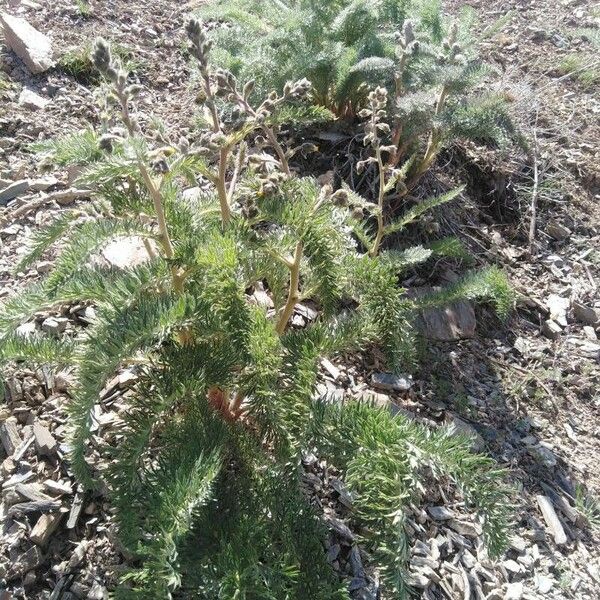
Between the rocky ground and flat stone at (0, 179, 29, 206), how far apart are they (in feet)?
0.05

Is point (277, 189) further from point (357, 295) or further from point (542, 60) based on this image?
point (542, 60)

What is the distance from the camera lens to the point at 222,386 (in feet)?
5.31

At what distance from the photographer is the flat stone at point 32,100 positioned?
334 cm

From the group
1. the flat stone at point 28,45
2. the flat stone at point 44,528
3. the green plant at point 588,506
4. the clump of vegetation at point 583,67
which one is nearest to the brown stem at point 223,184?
the flat stone at point 44,528

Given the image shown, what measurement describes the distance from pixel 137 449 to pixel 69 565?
526 mm

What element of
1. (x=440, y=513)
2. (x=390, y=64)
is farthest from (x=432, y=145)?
(x=440, y=513)

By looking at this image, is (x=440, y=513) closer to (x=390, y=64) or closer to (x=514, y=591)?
(x=514, y=591)

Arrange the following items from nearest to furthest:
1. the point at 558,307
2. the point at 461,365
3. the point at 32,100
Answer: the point at 461,365 < the point at 558,307 < the point at 32,100

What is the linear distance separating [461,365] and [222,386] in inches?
57.9

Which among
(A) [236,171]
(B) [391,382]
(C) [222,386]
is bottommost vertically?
(B) [391,382]

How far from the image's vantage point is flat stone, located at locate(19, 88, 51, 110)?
3336 mm

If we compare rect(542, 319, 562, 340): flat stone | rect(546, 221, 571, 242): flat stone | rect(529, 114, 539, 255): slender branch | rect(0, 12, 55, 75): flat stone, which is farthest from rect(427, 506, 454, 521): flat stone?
rect(0, 12, 55, 75): flat stone

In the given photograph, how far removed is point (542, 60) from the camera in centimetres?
484

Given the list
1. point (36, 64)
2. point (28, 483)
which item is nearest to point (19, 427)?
point (28, 483)
